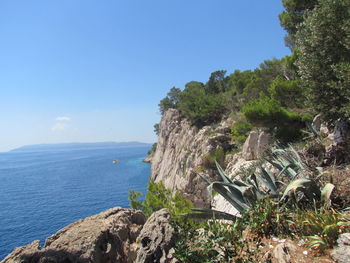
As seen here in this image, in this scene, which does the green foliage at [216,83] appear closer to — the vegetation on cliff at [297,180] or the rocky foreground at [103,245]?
the vegetation on cliff at [297,180]

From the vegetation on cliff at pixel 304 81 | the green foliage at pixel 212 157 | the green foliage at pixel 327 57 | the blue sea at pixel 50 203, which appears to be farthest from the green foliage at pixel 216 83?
the green foliage at pixel 327 57

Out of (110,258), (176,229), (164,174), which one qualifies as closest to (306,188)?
(176,229)

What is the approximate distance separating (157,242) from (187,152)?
28355 mm

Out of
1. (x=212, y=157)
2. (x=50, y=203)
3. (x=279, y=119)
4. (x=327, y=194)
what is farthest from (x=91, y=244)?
(x=50, y=203)

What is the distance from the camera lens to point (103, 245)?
17.1 ft

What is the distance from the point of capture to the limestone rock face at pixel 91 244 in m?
4.54

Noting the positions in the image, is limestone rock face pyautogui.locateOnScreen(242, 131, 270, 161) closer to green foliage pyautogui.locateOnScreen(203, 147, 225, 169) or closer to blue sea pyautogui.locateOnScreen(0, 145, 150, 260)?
Result: green foliage pyautogui.locateOnScreen(203, 147, 225, 169)

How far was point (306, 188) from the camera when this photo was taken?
506 centimetres

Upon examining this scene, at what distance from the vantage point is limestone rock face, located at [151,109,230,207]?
24.5 meters

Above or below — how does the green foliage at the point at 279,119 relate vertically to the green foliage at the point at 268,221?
above

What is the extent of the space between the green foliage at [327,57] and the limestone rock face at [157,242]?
300 inches

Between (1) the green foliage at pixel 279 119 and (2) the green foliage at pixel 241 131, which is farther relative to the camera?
(2) the green foliage at pixel 241 131

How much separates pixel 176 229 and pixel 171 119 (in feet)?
143

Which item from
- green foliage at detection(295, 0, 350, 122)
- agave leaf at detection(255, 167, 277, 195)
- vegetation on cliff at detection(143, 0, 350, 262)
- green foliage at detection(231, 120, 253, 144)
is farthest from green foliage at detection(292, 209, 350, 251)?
green foliage at detection(231, 120, 253, 144)
